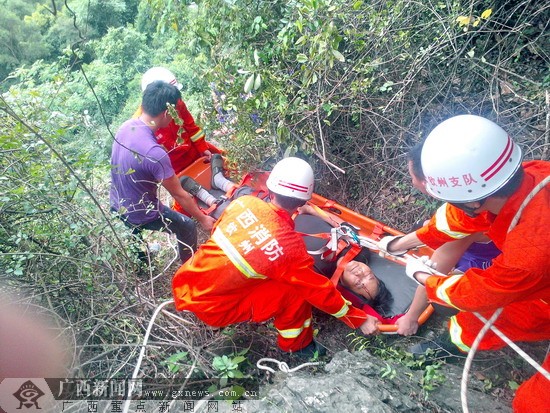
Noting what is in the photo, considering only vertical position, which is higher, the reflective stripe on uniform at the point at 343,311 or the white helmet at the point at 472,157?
the white helmet at the point at 472,157

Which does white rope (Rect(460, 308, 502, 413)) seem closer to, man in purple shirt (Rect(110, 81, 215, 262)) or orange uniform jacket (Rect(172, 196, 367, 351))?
orange uniform jacket (Rect(172, 196, 367, 351))

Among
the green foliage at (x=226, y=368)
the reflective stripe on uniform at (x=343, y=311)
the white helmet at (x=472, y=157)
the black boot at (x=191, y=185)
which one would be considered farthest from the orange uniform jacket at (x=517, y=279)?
the black boot at (x=191, y=185)

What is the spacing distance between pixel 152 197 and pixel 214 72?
4.20 feet

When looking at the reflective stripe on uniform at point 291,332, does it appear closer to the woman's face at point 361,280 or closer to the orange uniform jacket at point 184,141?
the woman's face at point 361,280

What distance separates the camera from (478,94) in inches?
129

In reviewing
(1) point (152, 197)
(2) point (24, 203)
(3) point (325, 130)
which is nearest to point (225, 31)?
(3) point (325, 130)

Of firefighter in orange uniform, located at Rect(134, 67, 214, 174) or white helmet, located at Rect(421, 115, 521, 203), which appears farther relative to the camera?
firefighter in orange uniform, located at Rect(134, 67, 214, 174)

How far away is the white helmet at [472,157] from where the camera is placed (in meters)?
1.66

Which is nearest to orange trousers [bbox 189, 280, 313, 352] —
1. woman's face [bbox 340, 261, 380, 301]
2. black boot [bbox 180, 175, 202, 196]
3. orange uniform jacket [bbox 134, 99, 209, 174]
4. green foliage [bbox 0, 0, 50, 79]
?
woman's face [bbox 340, 261, 380, 301]

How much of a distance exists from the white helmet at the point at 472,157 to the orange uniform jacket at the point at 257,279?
34.3 inches

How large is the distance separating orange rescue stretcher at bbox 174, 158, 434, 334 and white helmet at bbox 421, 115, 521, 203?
1.10 metres

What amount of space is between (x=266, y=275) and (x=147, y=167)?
1.29 metres

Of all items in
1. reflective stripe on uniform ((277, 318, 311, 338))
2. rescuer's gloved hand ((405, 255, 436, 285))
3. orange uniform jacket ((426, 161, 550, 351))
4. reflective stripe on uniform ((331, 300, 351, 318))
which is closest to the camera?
orange uniform jacket ((426, 161, 550, 351))

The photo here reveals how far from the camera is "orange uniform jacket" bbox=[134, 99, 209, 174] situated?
3.65 m
